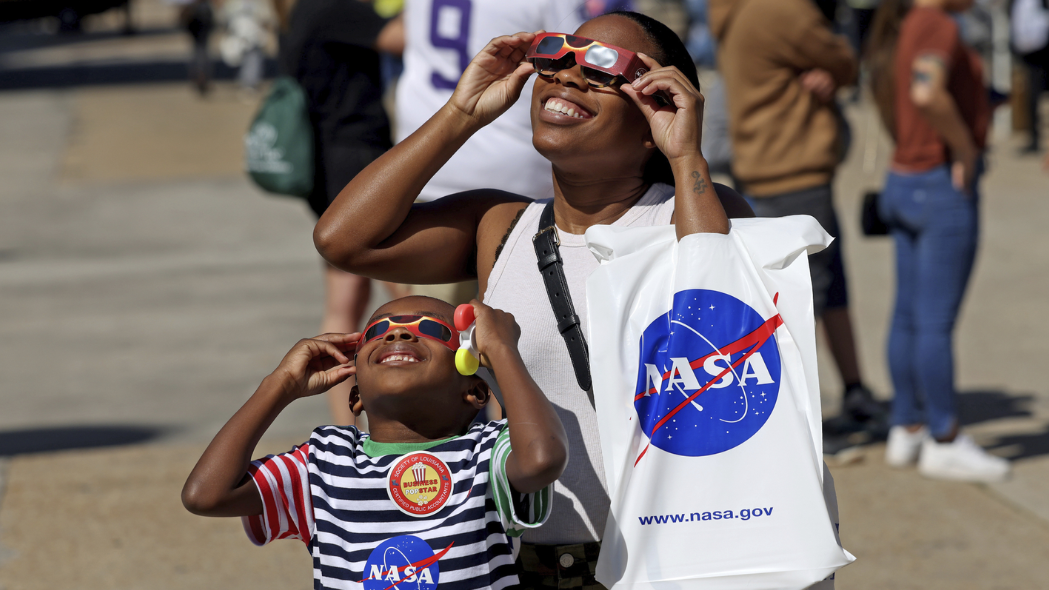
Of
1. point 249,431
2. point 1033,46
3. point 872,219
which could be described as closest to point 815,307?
point 872,219

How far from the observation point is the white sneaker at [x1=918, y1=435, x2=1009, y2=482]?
466cm

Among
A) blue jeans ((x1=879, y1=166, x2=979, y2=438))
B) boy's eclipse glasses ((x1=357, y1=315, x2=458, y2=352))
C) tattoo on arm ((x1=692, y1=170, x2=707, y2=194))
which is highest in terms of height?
tattoo on arm ((x1=692, y1=170, x2=707, y2=194))

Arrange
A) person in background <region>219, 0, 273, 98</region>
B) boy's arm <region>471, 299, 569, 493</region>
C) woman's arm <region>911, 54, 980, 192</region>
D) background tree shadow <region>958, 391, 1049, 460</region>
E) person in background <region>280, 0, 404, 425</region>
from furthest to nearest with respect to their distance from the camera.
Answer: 1. person in background <region>219, 0, 273, 98</region>
2. background tree shadow <region>958, 391, 1049, 460</region>
3. woman's arm <region>911, 54, 980, 192</region>
4. person in background <region>280, 0, 404, 425</region>
5. boy's arm <region>471, 299, 569, 493</region>

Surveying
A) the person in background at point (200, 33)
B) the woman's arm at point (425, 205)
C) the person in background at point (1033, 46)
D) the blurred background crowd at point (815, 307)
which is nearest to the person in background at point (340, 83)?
the blurred background crowd at point (815, 307)

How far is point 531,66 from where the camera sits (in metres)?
2.26

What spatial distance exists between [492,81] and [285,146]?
2140 millimetres

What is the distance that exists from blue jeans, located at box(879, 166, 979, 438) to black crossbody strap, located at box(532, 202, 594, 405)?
9.13ft

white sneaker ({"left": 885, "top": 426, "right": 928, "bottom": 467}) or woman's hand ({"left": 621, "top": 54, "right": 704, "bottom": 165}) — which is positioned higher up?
woman's hand ({"left": 621, "top": 54, "right": 704, "bottom": 165})

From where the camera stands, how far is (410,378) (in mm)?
2018

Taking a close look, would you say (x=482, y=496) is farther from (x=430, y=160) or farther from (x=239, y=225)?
(x=239, y=225)

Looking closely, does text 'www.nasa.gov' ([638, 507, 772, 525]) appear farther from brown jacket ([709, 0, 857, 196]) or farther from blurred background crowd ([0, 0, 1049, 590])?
brown jacket ([709, 0, 857, 196])

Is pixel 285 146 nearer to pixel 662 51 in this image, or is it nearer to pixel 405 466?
pixel 662 51

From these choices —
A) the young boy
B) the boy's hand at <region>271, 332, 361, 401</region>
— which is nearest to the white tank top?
the young boy

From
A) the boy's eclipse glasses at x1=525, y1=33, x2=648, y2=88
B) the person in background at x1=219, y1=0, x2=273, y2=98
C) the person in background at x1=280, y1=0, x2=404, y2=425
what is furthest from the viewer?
the person in background at x1=219, y1=0, x2=273, y2=98
